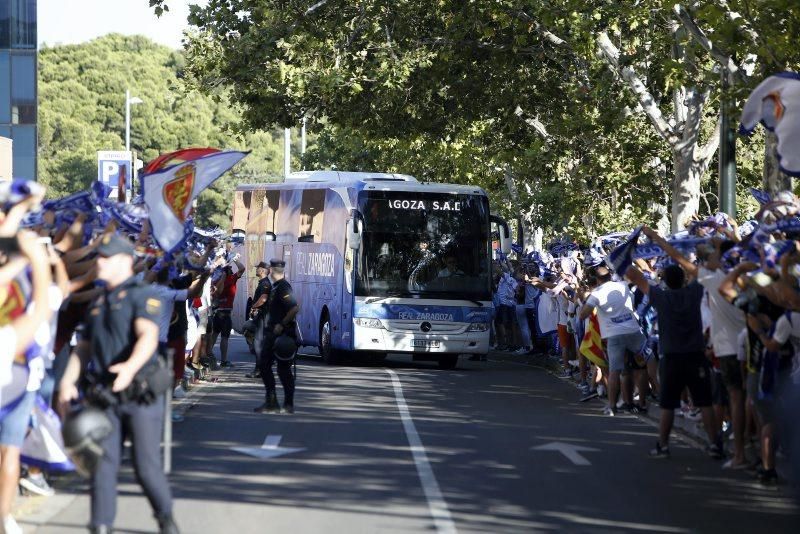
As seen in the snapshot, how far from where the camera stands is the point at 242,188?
35.4 metres

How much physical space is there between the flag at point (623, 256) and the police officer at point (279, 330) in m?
4.03

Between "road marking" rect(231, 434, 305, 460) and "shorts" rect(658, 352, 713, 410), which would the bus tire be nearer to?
"road marking" rect(231, 434, 305, 460)

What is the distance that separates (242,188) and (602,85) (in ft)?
35.4

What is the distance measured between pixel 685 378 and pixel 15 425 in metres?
6.57

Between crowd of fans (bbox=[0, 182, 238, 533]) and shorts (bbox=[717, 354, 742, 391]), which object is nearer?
crowd of fans (bbox=[0, 182, 238, 533])

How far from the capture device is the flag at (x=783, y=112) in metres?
12.0

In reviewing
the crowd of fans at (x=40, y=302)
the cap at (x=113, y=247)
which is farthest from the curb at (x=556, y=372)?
the cap at (x=113, y=247)

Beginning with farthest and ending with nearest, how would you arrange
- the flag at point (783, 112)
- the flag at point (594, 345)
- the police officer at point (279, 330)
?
1. the flag at point (594, 345)
2. the police officer at point (279, 330)
3. the flag at point (783, 112)

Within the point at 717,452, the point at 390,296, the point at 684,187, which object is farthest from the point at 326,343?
the point at 717,452

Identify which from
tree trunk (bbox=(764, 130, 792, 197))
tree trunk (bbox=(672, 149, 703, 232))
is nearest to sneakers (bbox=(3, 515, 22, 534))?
tree trunk (bbox=(764, 130, 792, 197))

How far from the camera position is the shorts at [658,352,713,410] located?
13.2 meters

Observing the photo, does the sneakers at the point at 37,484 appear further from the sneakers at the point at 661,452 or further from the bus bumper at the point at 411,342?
the bus bumper at the point at 411,342

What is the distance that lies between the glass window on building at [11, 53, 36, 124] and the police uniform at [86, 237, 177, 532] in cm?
4263

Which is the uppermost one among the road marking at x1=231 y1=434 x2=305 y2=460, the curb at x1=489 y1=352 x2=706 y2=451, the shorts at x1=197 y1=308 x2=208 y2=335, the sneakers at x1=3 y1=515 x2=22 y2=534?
the shorts at x1=197 y1=308 x2=208 y2=335
